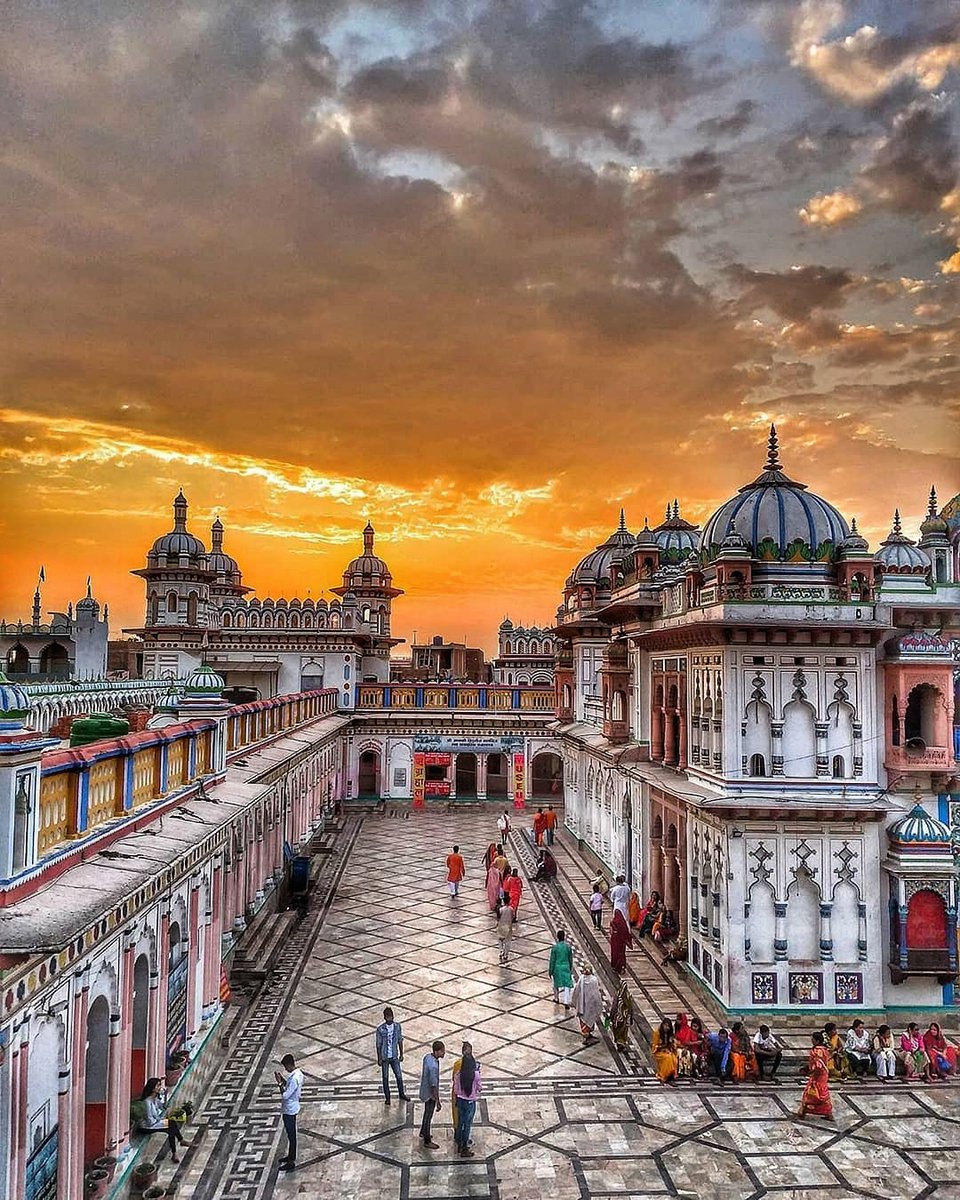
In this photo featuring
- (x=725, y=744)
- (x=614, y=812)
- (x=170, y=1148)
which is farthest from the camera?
(x=614, y=812)

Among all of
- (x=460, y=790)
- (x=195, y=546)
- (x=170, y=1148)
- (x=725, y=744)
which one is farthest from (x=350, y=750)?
(x=170, y=1148)

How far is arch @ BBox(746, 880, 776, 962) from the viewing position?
13133 mm

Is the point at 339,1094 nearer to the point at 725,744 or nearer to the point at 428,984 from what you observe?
the point at 428,984

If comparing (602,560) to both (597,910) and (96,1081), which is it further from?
(96,1081)

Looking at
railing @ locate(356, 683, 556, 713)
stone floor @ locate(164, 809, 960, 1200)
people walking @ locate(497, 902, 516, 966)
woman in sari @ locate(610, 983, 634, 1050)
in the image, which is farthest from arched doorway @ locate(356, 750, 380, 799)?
woman in sari @ locate(610, 983, 634, 1050)

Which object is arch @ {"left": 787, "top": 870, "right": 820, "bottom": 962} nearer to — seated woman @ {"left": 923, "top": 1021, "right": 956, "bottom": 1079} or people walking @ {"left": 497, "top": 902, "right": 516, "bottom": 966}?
seated woman @ {"left": 923, "top": 1021, "right": 956, "bottom": 1079}

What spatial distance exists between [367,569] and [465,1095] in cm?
3781

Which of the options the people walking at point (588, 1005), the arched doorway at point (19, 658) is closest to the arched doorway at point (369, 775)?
the arched doorway at point (19, 658)

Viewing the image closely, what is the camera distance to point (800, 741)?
44.8 ft

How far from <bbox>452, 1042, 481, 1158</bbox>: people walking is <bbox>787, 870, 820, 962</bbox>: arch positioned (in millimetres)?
5770

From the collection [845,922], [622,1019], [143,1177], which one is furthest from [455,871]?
[143,1177]

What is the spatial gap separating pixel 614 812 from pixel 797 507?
951cm

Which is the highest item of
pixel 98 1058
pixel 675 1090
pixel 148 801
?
pixel 148 801

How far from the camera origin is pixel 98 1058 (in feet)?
26.7
